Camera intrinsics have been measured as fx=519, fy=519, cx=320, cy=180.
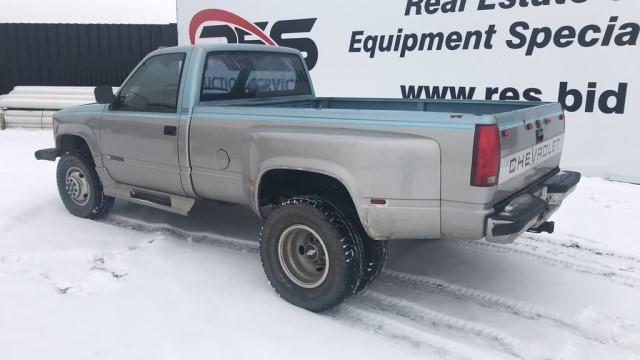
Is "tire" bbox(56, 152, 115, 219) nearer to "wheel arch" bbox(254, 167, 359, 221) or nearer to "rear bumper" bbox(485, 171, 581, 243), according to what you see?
"wheel arch" bbox(254, 167, 359, 221)

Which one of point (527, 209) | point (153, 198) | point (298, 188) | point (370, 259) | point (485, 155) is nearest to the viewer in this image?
point (485, 155)

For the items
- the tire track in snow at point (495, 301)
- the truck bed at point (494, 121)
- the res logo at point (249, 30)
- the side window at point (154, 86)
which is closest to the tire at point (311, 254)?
the truck bed at point (494, 121)

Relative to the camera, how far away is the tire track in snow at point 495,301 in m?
3.26

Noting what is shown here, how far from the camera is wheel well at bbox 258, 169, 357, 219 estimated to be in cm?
349

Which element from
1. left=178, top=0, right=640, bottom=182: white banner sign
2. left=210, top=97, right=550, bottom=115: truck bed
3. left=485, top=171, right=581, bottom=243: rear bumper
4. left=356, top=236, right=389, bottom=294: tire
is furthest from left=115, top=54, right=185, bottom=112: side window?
left=178, top=0, right=640, bottom=182: white banner sign

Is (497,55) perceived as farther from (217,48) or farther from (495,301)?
(495,301)

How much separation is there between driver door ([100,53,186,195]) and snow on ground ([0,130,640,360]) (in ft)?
2.02

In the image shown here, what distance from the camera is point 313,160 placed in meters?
3.35

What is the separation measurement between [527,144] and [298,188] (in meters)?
1.60

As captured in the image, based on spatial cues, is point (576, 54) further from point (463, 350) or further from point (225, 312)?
point (225, 312)

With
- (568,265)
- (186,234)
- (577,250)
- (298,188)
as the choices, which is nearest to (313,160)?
(298,188)

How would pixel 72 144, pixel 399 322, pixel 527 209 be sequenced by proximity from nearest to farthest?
pixel 527 209 → pixel 399 322 → pixel 72 144

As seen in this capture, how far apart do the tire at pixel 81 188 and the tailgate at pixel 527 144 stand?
4.05 meters

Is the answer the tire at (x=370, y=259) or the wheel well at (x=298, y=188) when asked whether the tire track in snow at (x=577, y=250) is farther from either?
the wheel well at (x=298, y=188)
